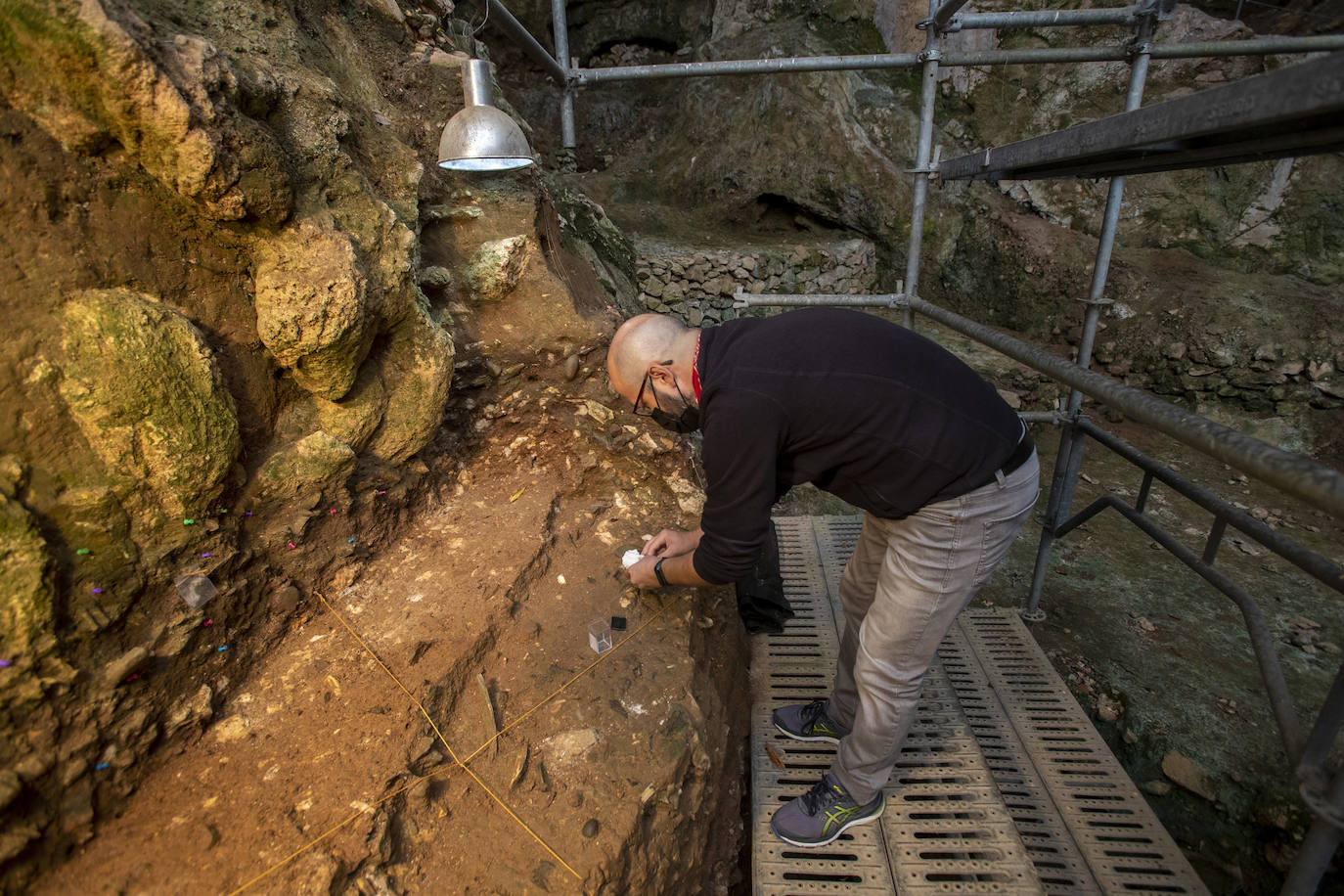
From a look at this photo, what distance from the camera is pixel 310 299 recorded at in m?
2.13

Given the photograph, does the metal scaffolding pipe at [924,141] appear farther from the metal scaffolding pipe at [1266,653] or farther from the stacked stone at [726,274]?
the stacked stone at [726,274]

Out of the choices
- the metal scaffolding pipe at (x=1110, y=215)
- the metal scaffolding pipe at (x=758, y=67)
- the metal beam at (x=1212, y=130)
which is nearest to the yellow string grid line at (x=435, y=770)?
the metal beam at (x=1212, y=130)

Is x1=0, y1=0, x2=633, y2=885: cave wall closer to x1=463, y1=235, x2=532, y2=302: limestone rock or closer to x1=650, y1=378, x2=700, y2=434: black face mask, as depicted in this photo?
x1=463, y1=235, x2=532, y2=302: limestone rock

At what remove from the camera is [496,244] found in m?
3.14

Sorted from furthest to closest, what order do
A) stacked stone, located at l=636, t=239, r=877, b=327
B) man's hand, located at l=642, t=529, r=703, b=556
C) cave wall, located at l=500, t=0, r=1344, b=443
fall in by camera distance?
stacked stone, located at l=636, t=239, r=877, b=327, cave wall, located at l=500, t=0, r=1344, b=443, man's hand, located at l=642, t=529, r=703, b=556

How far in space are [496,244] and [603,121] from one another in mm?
8571

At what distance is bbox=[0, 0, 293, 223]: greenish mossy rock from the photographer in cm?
166

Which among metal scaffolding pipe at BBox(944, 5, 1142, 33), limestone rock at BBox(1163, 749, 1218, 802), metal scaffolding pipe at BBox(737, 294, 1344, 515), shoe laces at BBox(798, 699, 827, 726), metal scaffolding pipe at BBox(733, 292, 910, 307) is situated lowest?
limestone rock at BBox(1163, 749, 1218, 802)

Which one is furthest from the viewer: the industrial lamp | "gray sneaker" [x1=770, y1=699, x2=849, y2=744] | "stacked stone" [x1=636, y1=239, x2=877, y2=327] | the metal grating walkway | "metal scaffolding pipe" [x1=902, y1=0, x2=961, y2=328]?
"stacked stone" [x1=636, y1=239, x2=877, y2=327]

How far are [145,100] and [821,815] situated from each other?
2.94m

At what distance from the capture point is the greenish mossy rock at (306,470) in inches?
84.7

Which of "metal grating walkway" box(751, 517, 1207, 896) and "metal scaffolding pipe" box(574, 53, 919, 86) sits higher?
"metal scaffolding pipe" box(574, 53, 919, 86)

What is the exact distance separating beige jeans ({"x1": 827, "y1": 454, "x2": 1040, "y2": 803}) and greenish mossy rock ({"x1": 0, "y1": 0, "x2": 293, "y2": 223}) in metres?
2.31

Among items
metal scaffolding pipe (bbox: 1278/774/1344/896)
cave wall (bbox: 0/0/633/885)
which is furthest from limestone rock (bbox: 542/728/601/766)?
metal scaffolding pipe (bbox: 1278/774/1344/896)
